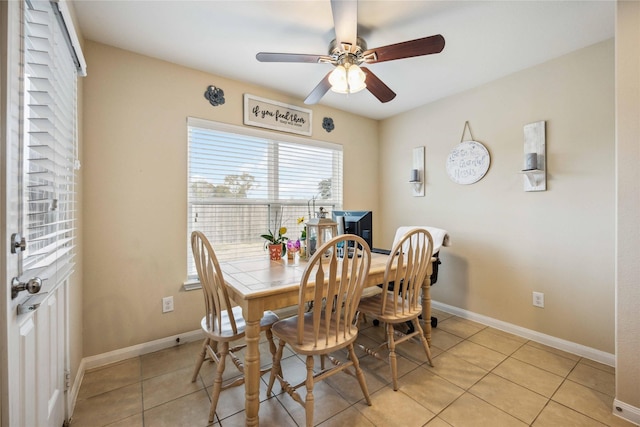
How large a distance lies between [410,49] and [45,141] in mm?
1886

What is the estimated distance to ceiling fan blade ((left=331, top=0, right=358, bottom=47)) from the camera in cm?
142

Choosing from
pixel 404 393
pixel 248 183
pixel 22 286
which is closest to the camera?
pixel 22 286

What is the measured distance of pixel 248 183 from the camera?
2.84 meters

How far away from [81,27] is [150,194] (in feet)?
4.01

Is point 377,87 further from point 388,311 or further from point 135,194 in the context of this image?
point 135,194

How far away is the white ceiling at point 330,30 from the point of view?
5.67 feet

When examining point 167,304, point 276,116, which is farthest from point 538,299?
point 167,304

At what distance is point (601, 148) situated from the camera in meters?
2.09

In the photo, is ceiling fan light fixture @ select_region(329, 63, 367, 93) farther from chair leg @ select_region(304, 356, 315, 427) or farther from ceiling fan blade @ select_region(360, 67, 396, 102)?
chair leg @ select_region(304, 356, 315, 427)

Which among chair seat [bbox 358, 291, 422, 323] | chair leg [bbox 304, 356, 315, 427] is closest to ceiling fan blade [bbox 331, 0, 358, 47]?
chair seat [bbox 358, 291, 422, 323]

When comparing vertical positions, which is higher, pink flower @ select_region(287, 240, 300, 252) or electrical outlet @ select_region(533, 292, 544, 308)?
pink flower @ select_region(287, 240, 300, 252)

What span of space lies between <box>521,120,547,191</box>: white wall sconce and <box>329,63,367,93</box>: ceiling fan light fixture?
63.7 inches

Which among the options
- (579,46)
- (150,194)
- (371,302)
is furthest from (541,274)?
(150,194)

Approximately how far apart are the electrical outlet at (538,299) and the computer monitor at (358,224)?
1.58 m
